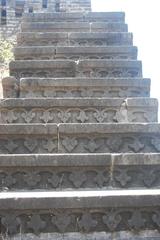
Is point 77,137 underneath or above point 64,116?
underneath

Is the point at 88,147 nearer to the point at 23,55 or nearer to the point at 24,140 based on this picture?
the point at 24,140

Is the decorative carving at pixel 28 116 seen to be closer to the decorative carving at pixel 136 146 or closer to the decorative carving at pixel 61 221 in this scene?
the decorative carving at pixel 136 146

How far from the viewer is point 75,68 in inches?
258

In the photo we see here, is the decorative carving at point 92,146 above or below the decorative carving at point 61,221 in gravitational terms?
above

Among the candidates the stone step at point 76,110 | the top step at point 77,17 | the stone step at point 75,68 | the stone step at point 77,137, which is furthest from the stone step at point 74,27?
the stone step at point 77,137

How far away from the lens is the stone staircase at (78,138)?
4066 mm

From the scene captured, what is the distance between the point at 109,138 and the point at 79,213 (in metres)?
1.28

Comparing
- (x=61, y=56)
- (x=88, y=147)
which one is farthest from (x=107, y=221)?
(x=61, y=56)

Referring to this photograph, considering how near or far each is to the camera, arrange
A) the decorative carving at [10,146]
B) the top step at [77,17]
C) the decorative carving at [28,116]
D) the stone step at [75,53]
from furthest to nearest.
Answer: the top step at [77,17] → the stone step at [75,53] → the decorative carving at [28,116] → the decorative carving at [10,146]

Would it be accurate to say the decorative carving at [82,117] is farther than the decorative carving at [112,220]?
Yes

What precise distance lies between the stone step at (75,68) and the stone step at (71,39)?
91cm

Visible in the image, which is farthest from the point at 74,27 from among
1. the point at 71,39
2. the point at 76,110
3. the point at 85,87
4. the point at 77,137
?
the point at 77,137

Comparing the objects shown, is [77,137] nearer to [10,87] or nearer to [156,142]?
[156,142]

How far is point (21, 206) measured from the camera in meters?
4.03
